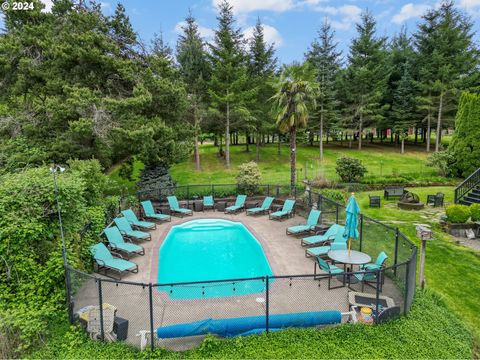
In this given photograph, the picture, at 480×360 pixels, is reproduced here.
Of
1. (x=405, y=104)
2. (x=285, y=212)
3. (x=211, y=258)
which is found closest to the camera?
(x=211, y=258)

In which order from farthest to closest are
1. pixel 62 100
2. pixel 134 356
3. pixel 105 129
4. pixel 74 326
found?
pixel 62 100 < pixel 105 129 < pixel 74 326 < pixel 134 356

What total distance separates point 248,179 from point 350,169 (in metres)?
8.03

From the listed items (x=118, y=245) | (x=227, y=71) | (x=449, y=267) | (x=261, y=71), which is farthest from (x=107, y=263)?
(x=261, y=71)

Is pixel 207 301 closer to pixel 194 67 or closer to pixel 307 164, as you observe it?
pixel 307 164

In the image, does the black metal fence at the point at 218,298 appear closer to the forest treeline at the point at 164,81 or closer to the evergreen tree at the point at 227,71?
the forest treeline at the point at 164,81

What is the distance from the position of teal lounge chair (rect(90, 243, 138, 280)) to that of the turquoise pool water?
100cm

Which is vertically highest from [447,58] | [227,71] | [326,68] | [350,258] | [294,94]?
[447,58]

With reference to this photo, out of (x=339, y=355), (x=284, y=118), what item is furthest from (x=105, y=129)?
(x=339, y=355)

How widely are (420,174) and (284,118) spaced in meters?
13.9

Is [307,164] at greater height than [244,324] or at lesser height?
greater

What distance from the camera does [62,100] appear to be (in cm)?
1664

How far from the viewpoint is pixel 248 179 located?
1802 centimetres

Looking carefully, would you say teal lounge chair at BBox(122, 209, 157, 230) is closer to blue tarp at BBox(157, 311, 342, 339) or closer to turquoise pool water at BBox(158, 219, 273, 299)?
turquoise pool water at BBox(158, 219, 273, 299)

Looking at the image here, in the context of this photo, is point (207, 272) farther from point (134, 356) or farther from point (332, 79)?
point (332, 79)
